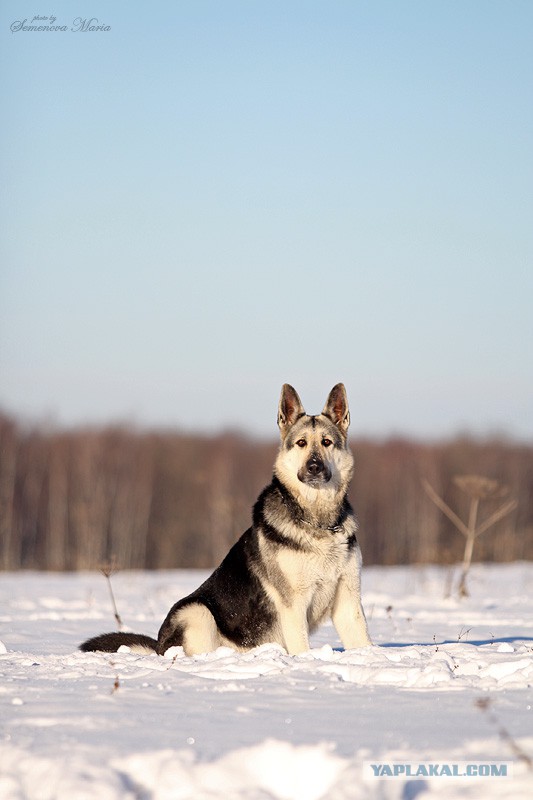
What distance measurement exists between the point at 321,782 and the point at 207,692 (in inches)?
55.2

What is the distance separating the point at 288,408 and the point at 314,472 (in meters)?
0.75

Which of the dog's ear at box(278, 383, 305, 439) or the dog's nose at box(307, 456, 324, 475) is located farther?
the dog's ear at box(278, 383, 305, 439)

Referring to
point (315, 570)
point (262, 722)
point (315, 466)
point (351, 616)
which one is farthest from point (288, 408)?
point (262, 722)

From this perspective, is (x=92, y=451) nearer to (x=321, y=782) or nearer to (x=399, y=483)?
(x=399, y=483)

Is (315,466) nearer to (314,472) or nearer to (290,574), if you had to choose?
(314,472)

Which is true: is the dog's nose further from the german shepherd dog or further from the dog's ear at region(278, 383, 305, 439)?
the dog's ear at region(278, 383, 305, 439)

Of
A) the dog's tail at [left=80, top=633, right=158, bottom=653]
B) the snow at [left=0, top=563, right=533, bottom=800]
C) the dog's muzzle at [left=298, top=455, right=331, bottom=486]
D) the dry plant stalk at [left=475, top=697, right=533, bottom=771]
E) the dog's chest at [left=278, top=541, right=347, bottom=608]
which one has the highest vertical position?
the dog's muzzle at [left=298, top=455, right=331, bottom=486]

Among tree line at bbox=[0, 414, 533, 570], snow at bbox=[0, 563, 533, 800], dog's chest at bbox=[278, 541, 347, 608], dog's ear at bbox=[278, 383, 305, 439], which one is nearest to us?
snow at bbox=[0, 563, 533, 800]

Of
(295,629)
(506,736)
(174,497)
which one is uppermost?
(506,736)

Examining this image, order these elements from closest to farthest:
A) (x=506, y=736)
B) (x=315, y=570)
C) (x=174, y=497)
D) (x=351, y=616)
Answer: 1. (x=506, y=736)
2. (x=315, y=570)
3. (x=351, y=616)
4. (x=174, y=497)

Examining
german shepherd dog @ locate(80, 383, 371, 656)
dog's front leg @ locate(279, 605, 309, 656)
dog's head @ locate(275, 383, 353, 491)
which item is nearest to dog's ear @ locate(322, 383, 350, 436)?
dog's head @ locate(275, 383, 353, 491)

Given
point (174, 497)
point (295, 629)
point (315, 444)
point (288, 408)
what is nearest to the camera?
point (295, 629)

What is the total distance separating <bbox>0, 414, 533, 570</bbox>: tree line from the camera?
36125 mm

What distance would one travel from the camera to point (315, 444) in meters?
6.82
